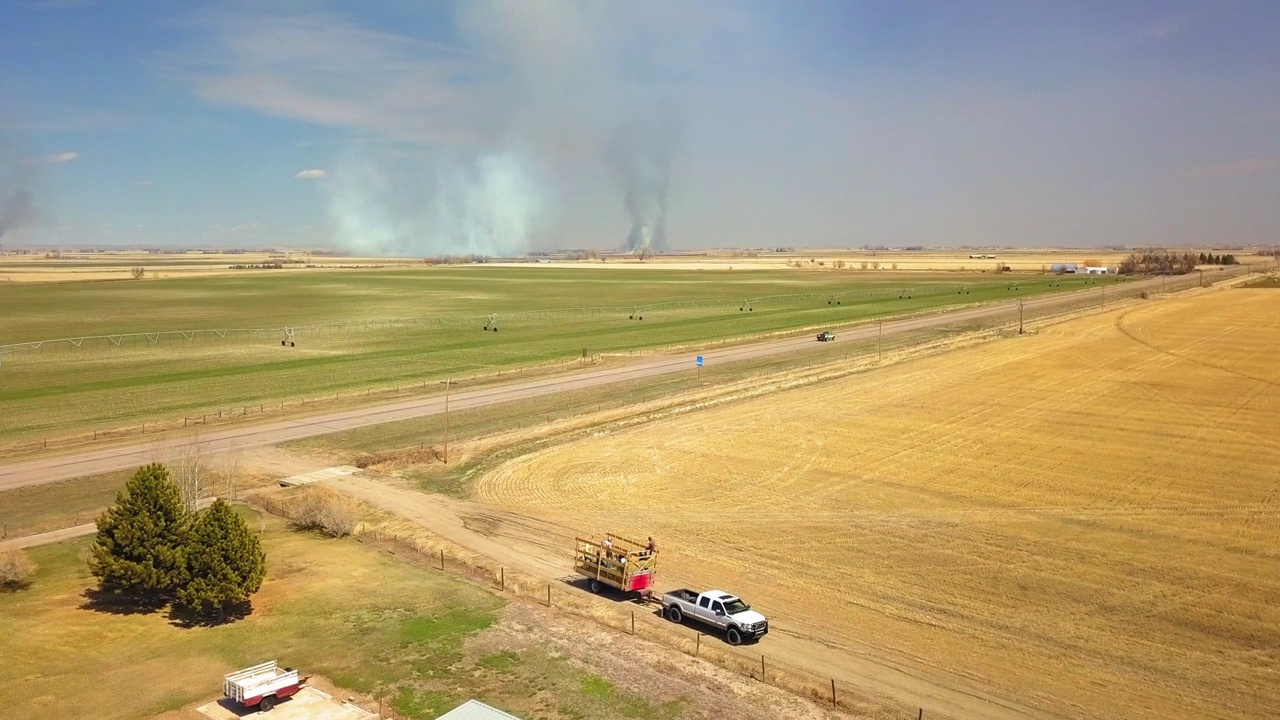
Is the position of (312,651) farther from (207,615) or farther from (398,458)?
(398,458)

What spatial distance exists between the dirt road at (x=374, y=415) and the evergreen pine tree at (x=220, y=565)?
22.7m

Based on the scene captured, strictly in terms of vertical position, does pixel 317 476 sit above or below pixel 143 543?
below

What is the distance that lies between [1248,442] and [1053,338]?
170 feet

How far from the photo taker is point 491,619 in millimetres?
28875

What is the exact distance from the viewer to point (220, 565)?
28.5 meters

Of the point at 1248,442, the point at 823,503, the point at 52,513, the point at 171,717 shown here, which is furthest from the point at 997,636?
the point at 52,513

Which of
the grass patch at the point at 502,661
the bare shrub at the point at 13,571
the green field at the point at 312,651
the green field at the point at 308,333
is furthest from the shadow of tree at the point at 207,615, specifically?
the green field at the point at 308,333

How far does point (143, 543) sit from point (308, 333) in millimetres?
83097

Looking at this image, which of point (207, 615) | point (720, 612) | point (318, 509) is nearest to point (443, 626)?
point (207, 615)

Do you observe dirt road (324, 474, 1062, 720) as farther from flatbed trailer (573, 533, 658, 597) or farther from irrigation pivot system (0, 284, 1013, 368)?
irrigation pivot system (0, 284, 1013, 368)

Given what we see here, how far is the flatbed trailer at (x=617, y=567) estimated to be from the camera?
101ft

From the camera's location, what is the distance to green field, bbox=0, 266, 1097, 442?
68.4 m

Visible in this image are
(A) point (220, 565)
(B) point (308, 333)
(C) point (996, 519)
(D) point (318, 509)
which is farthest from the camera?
(B) point (308, 333)

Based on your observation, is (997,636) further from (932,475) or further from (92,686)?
(92,686)
